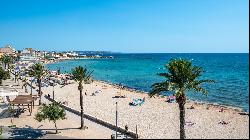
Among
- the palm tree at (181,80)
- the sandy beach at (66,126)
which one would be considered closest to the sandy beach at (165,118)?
the sandy beach at (66,126)

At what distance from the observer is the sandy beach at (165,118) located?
132 feet

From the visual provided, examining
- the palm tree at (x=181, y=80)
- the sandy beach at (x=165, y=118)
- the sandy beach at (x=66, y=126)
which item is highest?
the palm tree at (x=181, y=80)

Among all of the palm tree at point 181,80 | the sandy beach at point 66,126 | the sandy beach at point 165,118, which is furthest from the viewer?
the sandy beach at point 165,118

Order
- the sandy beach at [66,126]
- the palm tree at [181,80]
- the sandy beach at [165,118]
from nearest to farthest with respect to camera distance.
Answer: the palm tree at [181,80], the sandy beach at [66,126], the sandy beach at [165,118]

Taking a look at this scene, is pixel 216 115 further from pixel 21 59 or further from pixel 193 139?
pixel 21 59

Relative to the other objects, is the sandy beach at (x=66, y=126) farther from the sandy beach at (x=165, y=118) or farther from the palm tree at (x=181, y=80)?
the palm tree at (x=181, y=80)

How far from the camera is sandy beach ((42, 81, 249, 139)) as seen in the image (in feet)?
132

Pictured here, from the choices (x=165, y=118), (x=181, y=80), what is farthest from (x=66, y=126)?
(x=181, y=80)

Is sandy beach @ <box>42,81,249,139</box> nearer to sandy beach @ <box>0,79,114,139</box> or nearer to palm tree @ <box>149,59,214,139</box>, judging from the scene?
sandy beach @ <box>0,79,114,139</box>

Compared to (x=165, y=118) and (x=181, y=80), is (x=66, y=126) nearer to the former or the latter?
(x=165, y=118)

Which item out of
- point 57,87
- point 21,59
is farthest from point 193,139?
point 21,59

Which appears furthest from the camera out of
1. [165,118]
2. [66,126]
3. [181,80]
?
[165,118]

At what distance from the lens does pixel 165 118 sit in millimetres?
48281

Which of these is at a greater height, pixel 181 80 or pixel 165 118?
pixel 181 80
